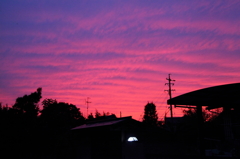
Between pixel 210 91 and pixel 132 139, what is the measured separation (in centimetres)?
691

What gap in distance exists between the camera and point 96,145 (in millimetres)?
23500

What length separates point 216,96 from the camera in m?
15.2

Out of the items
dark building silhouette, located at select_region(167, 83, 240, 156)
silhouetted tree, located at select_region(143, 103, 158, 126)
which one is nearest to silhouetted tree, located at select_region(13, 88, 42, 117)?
dark building silhouette, located at select_region(167, 83, 240, 156)

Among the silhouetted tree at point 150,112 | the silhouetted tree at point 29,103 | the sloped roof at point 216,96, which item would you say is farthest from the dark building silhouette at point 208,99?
the silhouetted tree at point 150,112

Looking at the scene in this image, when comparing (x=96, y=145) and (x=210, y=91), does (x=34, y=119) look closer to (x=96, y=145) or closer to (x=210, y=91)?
(x=96, y=145)

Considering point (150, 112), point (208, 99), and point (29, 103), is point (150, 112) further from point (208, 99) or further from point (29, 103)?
point (208, 99)

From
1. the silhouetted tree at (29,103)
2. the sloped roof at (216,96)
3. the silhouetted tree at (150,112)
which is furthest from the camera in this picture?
the silhouetted tree at (150,112)

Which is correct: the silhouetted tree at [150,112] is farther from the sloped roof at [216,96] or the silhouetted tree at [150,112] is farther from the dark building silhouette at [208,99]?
the sloped roof at [216,96]

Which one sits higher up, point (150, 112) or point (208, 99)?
point (150, 112)

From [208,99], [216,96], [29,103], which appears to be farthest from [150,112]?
[216,96]

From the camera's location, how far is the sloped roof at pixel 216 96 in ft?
48.6

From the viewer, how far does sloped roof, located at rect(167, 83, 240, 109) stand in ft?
48.6

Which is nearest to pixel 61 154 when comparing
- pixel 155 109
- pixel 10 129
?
pixel 10 129

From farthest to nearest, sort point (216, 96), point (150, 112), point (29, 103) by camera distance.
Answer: point (150, 112), point (29, 103), point (216, 96)
